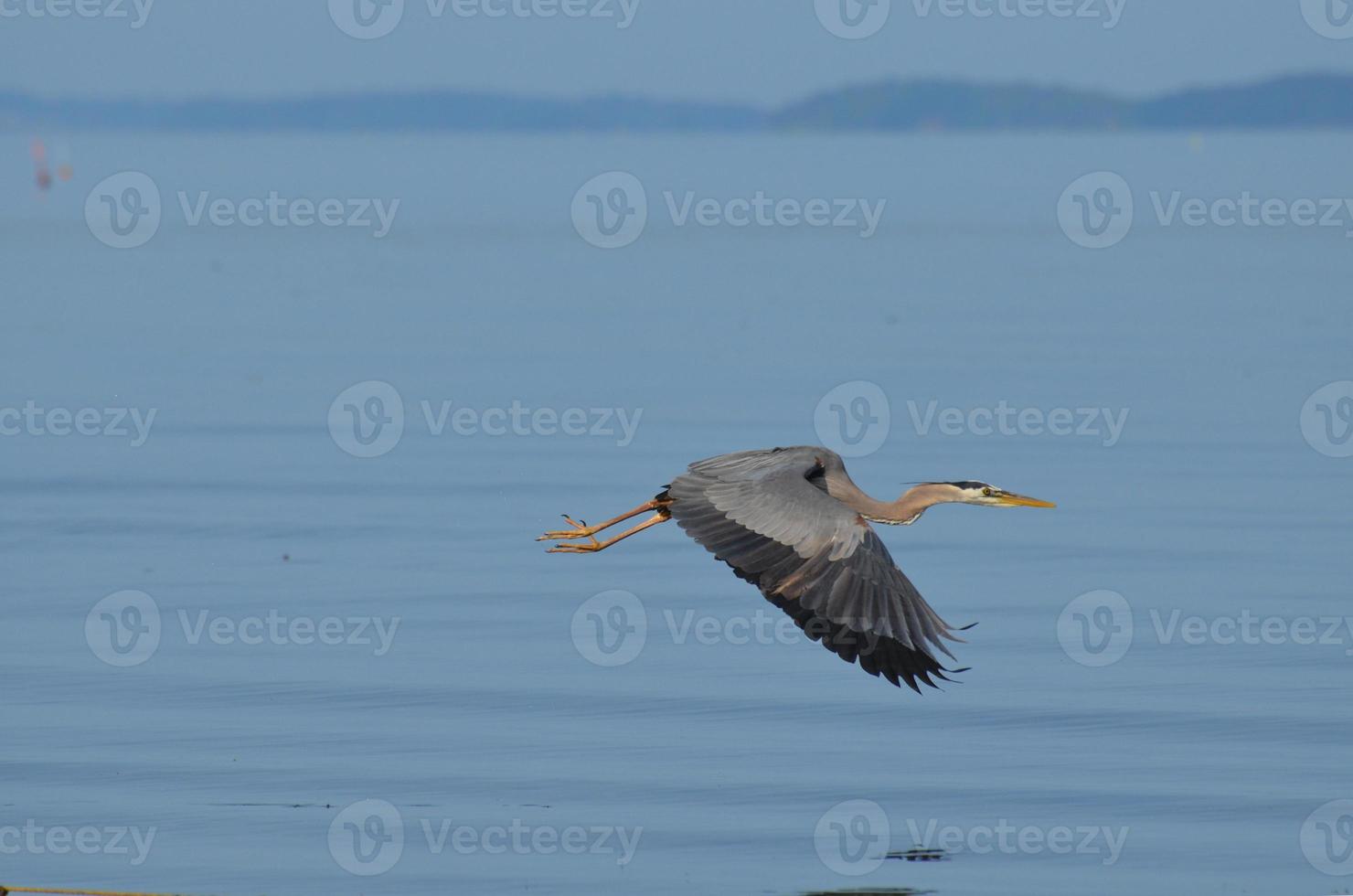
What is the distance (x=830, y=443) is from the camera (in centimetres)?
2283

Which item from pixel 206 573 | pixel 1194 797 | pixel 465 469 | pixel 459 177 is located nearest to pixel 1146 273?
pixel 465 469

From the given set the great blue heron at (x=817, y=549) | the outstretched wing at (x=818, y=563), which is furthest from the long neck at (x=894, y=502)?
the outstretched wing at (x=818, y=563)

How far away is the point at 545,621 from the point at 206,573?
124 inches

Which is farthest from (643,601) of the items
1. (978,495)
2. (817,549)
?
(817,549)

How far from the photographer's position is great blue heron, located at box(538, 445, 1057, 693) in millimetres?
11367

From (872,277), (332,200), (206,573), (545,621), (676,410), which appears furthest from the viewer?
(332,200)

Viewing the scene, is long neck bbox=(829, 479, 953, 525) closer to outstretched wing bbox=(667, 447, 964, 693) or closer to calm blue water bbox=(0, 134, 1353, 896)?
outstretched wing bbox=(667, 447, 964, 693)

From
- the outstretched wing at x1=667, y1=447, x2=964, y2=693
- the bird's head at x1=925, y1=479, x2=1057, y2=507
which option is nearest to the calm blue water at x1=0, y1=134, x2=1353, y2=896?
the outstretched wing at x1=667, y1=447, x2=964, y2=693

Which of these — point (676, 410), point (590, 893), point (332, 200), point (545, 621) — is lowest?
point (590, 893)

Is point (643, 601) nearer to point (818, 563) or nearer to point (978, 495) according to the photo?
point (978, 495)

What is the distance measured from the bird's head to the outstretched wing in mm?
1046

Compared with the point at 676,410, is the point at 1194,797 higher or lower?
lower

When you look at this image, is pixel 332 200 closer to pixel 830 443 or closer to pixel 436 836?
pixel 830 443

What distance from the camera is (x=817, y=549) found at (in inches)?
461
